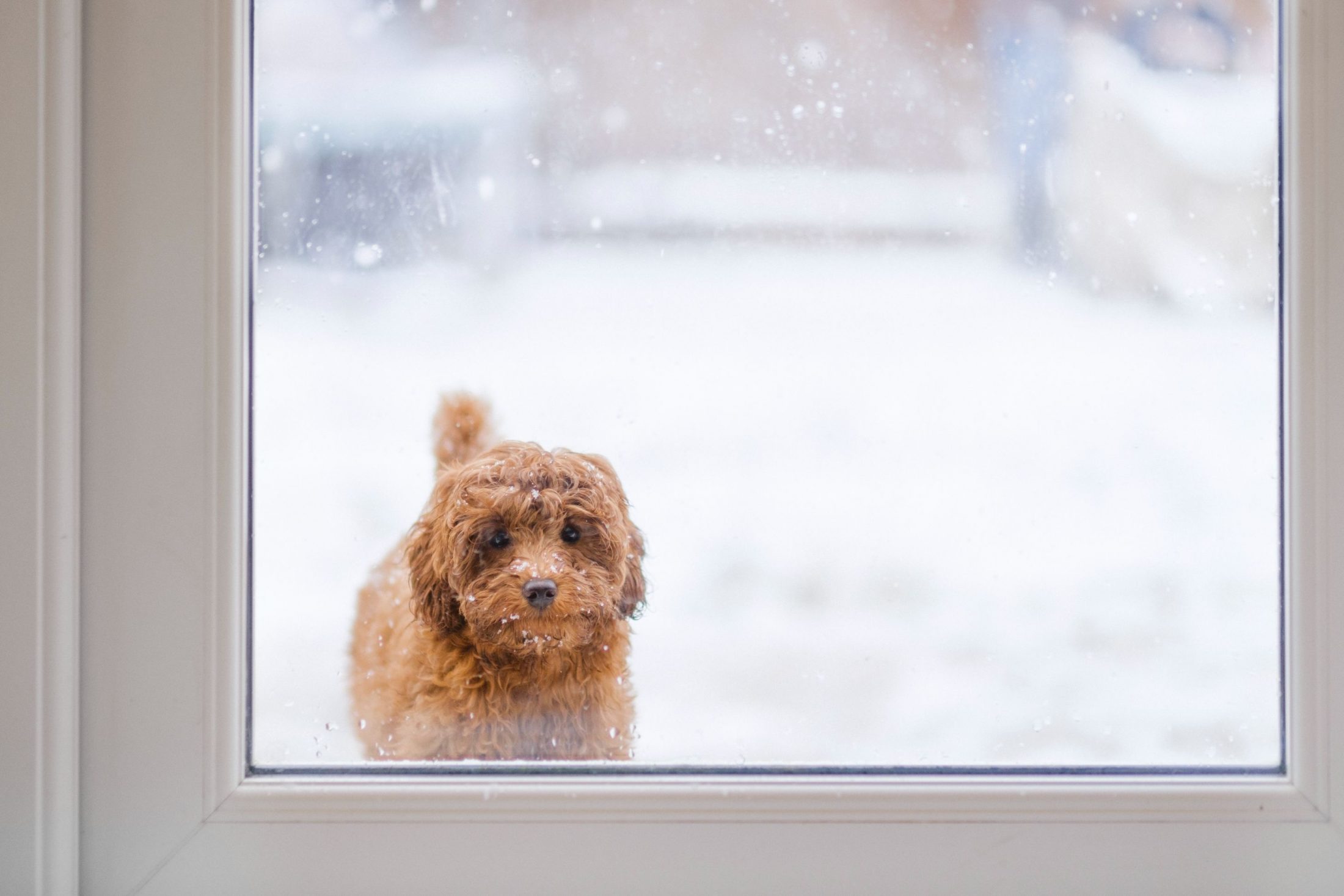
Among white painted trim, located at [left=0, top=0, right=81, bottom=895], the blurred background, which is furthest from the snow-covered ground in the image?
white painted trim, located at [left=0, top=0, right=81, bottom=895]

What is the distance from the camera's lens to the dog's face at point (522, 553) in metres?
0.71

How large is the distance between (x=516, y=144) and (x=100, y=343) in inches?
14.3

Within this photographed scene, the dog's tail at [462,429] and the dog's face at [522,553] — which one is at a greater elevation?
the dog's tail at [462,429]

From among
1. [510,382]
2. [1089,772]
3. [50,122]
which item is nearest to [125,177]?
[50,122]

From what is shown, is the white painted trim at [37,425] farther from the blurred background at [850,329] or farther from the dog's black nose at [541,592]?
the dog's black nose at [541,592]

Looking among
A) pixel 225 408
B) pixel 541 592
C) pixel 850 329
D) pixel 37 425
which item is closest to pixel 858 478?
pixel 850 329

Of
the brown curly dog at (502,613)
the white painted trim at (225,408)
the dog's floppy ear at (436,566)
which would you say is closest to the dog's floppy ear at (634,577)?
the brown curly dog at (502,613)

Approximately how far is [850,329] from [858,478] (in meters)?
0.13

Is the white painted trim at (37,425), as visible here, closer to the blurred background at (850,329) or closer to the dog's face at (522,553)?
the blurred background at (850,329)

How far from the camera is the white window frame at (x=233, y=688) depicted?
2.28ft

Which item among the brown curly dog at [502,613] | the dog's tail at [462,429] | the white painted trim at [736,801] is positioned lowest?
the white painted trim at [736,801]

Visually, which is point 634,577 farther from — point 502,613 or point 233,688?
point 233,688

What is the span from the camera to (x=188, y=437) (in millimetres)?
699

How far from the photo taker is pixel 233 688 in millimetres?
705
